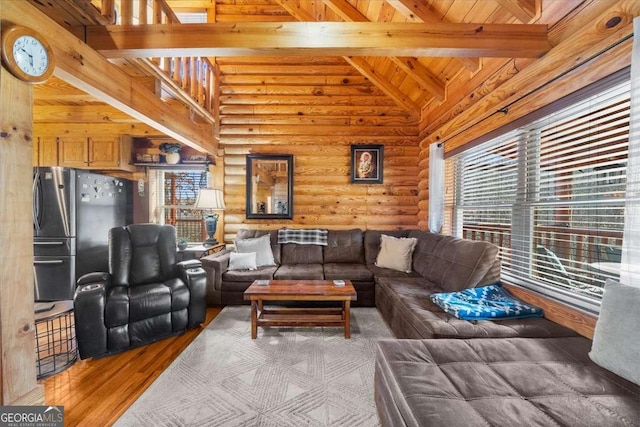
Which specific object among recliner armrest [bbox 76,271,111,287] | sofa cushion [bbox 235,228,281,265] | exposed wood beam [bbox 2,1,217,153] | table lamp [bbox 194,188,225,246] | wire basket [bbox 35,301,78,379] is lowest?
wire basket [bbox 35,301,78,379]

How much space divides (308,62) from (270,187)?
215 centimetres

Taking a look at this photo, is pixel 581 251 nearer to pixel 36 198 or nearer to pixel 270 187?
pixel 270 187

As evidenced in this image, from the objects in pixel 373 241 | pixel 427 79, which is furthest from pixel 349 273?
pixel 427 79

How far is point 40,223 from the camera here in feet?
10.5

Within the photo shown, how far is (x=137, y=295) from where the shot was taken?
89.7 inches

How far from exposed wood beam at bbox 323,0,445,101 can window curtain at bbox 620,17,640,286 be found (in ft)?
7.50

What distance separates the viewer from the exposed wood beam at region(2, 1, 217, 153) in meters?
1.60

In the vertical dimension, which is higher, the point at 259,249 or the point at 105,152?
the point at 105,152

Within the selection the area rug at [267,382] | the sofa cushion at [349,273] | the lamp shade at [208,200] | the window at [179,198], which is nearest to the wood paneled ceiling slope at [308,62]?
the lamp shade at [208,200]

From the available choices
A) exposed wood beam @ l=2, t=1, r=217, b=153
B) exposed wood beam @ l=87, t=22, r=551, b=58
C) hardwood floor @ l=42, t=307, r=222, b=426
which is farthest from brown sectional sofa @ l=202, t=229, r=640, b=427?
exposed wood beam @ l=2, t=1, r=217, b=153

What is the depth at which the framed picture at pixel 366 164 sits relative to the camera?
14.2 ft

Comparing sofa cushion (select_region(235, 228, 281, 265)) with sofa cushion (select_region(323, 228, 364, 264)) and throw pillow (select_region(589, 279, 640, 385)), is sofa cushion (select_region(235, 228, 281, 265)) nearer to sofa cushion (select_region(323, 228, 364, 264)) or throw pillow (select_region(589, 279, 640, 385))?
sofa cushion (select_region(323, 228, 364, 264))

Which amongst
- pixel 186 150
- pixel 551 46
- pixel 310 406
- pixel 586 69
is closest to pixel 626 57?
pixel 586 69

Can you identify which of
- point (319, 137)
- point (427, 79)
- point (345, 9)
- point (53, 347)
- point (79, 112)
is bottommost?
point (53, 347)
